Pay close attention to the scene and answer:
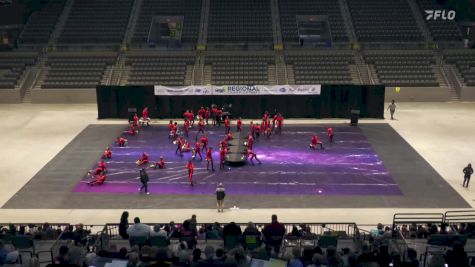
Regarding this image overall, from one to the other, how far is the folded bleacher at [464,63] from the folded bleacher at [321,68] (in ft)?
27.7

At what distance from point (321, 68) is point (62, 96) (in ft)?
69.9

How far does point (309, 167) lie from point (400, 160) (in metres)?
4.92

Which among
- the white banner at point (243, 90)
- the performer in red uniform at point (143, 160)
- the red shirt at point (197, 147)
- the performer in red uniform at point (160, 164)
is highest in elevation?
the white banner at point (243, 90)

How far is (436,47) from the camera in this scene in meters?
48.6

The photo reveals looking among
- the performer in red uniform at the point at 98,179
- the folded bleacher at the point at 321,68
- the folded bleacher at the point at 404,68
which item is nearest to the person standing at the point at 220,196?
the performer in red uniform at the point at 98,179

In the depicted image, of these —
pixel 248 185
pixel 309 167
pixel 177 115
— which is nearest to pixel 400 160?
pixel 309 167

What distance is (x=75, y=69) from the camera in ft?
153

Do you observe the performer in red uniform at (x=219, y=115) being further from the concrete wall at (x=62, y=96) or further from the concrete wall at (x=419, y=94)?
the concrete wall at (x=419, y=94)

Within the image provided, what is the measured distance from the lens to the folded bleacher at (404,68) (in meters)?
44.3

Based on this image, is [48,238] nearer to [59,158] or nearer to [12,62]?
[59,158]

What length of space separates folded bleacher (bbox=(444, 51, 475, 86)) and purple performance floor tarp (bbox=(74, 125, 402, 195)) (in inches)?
649

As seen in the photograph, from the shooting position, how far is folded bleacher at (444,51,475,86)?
4434 centimetres

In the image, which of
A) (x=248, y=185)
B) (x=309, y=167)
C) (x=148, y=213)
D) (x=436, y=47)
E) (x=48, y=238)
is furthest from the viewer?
(x=436, y=47)

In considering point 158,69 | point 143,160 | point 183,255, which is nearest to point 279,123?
point 143,160
